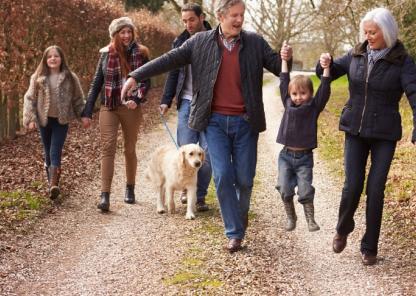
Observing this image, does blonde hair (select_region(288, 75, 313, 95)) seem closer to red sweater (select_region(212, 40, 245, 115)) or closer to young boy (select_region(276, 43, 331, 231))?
young boy (select_region(276, 43, 331, 231))

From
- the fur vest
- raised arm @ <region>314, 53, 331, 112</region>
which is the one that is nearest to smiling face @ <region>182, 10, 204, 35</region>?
the fur vest

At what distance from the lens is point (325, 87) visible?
560cm

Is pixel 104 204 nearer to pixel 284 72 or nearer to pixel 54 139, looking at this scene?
pixel 54 139

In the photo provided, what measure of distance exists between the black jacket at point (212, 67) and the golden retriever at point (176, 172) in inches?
58.4

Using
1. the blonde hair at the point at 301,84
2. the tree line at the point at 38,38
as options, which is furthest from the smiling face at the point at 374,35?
the tree line at the point at 38,38

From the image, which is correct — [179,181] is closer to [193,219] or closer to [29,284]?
[193,219]

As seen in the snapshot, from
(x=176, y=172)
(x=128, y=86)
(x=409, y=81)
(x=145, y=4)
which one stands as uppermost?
(x=145, y=4)

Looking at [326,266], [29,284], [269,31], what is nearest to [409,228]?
[326,266]

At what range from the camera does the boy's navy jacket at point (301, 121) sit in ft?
18.9

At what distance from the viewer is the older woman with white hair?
17.4 feet

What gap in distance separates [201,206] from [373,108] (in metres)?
3.09

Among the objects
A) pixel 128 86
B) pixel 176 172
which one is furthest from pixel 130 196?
pixel 128 86

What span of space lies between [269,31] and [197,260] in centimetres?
3276

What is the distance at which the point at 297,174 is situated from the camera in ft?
19.6
